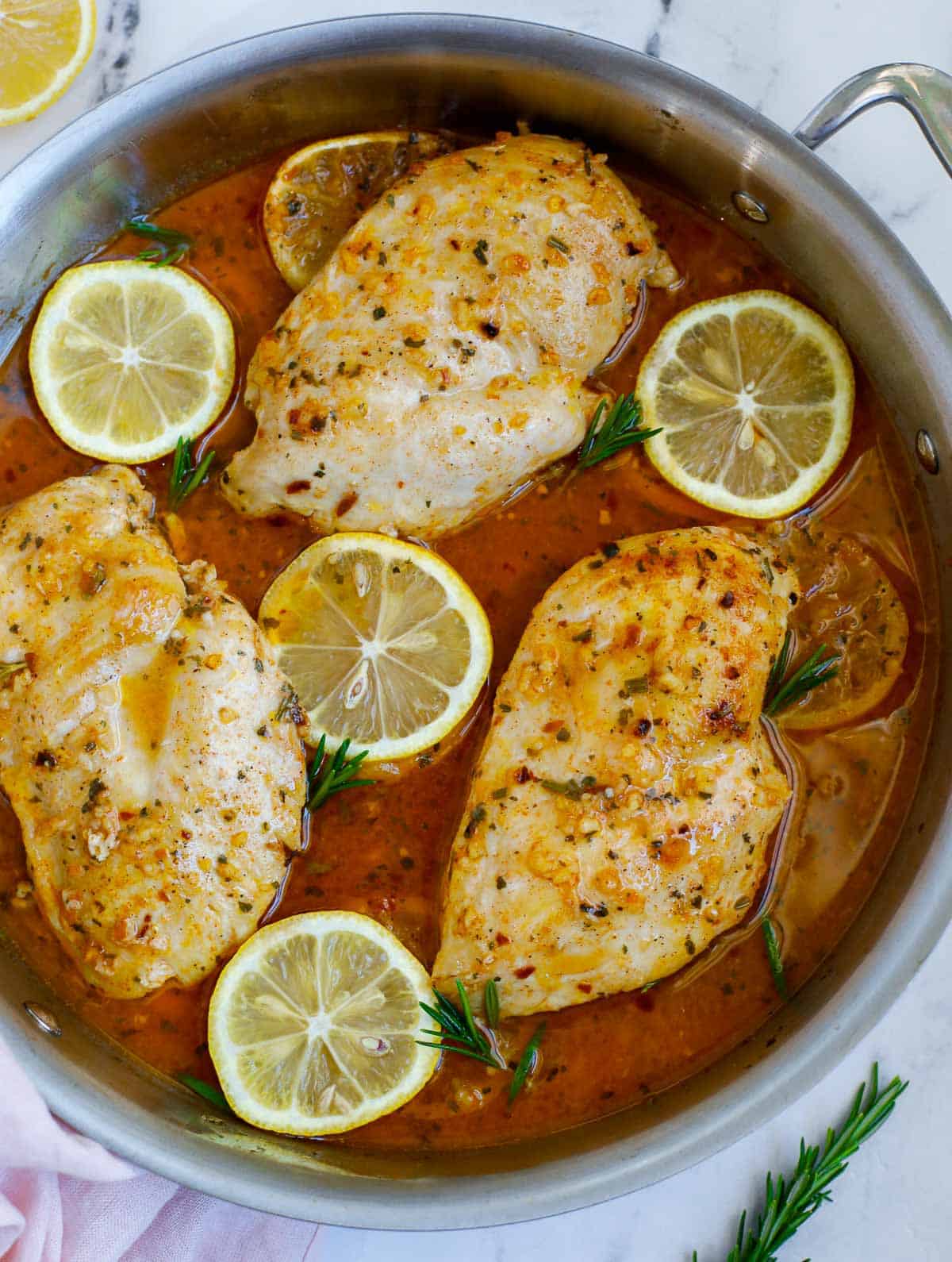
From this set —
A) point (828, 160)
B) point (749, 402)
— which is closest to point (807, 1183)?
point (749, 402)

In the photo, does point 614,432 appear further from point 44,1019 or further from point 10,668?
point 44,1019

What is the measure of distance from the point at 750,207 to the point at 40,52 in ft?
7.03

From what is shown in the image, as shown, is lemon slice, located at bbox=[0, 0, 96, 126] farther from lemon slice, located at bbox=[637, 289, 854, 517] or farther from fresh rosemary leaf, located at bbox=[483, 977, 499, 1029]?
fresh rosemary leaf, located at bbox=[483, 977, 499, 1029]

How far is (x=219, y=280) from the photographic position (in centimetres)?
342

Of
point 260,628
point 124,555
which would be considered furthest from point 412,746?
point 124,555

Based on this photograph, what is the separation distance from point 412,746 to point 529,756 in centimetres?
31

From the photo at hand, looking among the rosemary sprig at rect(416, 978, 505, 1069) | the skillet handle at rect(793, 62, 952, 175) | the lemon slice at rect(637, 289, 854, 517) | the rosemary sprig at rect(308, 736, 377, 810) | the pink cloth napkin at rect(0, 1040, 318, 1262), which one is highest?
the skillet handle at rect(793, 62, 952, 175)

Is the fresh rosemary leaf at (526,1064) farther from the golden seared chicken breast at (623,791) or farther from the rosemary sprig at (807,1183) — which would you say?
the rosemary sprig at (807,1183)

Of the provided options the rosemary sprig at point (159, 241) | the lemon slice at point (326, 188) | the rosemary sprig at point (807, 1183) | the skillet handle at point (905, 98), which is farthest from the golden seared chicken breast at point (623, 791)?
the rosemary sprig at point (159, 241)

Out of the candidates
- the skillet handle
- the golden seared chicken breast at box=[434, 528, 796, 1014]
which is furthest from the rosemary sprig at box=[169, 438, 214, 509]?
the skillet handle

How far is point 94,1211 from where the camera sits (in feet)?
10.5

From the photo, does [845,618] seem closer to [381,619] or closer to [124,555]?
[381,619]

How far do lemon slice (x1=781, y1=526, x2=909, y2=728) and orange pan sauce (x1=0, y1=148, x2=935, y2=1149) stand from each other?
0.05 meters

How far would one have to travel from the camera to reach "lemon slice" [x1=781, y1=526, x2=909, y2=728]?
324 cm
